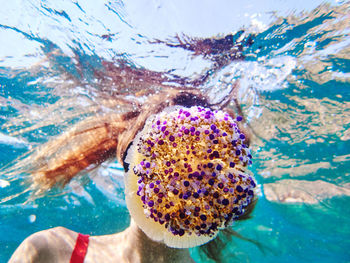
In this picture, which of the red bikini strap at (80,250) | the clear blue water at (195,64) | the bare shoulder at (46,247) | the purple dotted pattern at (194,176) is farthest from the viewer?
the clear blue water at (195,64)

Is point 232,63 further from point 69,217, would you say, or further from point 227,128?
point 69,217

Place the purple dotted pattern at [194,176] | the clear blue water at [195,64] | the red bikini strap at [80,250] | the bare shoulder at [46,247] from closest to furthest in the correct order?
the purple dotted pattern at [194,176], the bare shoulder at [46,247], the red bikini strap at [80,250], the clear blue water at [195,64]

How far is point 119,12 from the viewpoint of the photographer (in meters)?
4.89

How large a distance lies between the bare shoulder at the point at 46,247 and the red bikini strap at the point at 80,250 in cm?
6

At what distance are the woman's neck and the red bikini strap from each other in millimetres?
610

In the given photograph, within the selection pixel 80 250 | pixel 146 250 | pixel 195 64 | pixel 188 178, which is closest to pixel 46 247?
pixel 80 250

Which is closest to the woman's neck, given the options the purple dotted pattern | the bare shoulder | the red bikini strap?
the red bikini strap

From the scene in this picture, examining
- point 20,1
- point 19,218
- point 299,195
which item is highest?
point 20,1

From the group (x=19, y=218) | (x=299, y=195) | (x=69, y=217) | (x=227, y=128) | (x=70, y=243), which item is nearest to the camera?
(x=227, y=128)

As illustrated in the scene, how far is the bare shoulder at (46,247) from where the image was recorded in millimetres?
2574

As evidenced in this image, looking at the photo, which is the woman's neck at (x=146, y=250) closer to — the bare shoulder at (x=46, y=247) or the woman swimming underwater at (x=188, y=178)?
the bare shoulder at (x=46, y=247)

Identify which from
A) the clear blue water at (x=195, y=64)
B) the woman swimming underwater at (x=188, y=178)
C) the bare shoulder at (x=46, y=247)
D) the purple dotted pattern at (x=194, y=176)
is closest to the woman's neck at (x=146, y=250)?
the bare shoulder at (x=46, y=247)

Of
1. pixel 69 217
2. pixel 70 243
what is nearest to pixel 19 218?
pixel 69 217

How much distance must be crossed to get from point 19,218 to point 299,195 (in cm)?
2653
